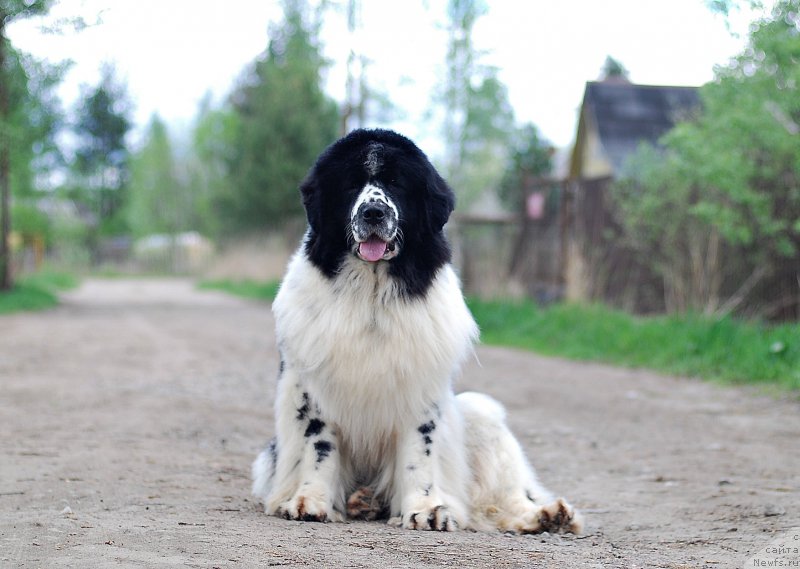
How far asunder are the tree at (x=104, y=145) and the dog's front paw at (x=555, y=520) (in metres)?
53.1

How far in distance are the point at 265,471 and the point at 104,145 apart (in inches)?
2156

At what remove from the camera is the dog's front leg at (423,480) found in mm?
4074

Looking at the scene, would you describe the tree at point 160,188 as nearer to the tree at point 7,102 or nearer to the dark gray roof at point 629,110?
the dark gray roof at point 629,110

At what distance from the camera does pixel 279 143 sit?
28328mm

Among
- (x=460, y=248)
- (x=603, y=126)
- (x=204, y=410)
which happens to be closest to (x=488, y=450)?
(x=204, y=410)

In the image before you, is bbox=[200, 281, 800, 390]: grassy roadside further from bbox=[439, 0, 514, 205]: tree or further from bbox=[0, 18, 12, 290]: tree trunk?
bbox=[439, 0, 514, 205]: tree

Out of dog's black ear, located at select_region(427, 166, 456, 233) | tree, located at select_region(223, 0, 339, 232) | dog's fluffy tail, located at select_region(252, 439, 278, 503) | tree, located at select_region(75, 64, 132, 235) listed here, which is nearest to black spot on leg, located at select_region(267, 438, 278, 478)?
dog's fluffy tail, located at select_region(252, 439, 278, 503)

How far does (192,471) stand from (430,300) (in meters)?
1.95

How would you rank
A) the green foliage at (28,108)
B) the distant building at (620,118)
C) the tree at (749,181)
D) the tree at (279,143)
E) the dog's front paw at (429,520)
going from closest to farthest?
1. the dog's front paw at (429,520)
2. the tree at (749,181)
3. the green foliage at (28,108)
4. the distant building at (620,118)
5. the tree at (279,143)

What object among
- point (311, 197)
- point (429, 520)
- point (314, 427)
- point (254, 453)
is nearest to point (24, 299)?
point (254, 453)

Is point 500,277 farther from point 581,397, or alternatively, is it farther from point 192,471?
point 192,471

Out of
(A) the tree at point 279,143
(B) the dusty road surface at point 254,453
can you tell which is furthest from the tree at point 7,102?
(A) the tree at point 279,143

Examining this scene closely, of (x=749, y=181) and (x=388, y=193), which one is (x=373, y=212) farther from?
(x=749, y=181)

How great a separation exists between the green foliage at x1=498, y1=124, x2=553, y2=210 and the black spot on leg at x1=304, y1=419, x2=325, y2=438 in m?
23.2
